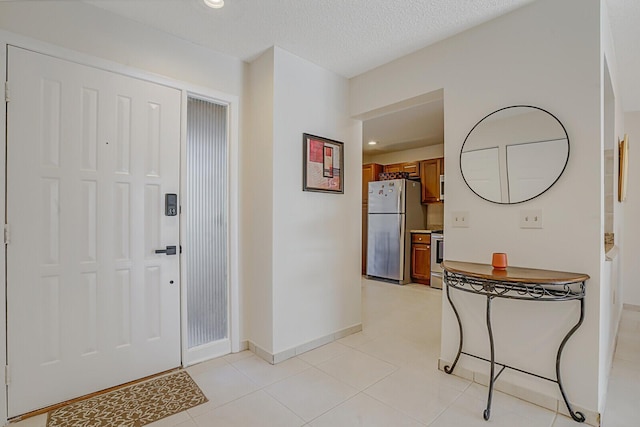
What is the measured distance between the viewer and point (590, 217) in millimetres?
1822

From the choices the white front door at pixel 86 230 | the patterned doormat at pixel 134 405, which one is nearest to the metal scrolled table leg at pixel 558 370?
the patterned doormat at pixel 134 405

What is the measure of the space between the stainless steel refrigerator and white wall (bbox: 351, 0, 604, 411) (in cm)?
308

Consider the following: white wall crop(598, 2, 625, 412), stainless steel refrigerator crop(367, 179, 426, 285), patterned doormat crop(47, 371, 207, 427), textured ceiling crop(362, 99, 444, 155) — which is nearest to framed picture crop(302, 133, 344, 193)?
textured ceiling crop(362, 99, 444, 155)

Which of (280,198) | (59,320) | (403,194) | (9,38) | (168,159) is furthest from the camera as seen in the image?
(403,194)

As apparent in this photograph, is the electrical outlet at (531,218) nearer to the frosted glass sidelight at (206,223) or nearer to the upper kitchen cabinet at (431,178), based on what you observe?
the frosted glass sidelight at (206,223)

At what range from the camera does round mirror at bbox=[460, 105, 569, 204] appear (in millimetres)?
1947

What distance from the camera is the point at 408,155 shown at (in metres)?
6.39

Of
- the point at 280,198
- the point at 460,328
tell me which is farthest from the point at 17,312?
the point at 460,328

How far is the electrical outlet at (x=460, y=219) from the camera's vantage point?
2322 millimetres

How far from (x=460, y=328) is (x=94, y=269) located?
2559 mm

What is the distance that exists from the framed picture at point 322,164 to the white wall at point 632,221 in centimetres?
375

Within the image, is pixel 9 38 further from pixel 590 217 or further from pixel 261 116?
pixel 590 217

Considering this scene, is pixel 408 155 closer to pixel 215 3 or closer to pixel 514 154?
pixel 514 154

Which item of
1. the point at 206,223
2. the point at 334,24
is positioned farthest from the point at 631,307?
the point at 206,223
